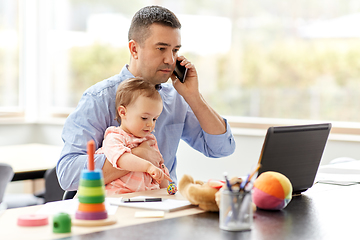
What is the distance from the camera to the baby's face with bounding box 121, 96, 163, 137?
1672mm

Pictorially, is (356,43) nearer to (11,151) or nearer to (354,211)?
(354,211)

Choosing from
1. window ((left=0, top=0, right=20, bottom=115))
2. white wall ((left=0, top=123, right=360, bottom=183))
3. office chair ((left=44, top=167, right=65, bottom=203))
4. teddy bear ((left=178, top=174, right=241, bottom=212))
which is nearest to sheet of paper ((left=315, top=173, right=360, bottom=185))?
teddy bear ((left=178, top=174, right=241, bottom=212))

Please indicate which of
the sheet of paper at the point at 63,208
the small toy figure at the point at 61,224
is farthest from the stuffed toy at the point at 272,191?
the small toy figure at the point at 61,224

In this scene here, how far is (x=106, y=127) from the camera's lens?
1825 millimetres

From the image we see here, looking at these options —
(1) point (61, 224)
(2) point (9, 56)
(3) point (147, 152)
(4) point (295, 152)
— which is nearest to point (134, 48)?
(3) point (147, 152)

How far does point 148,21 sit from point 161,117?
42 centimetres

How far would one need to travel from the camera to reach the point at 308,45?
368 centimetres

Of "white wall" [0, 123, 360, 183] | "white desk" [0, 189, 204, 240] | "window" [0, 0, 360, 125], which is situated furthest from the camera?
"window" [0, 0, 360, 125]

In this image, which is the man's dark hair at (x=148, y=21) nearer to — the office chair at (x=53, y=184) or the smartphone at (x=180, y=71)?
the smartphone at (x=180, y=71)

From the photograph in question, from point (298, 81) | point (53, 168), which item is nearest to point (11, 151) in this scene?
point (53, 168)

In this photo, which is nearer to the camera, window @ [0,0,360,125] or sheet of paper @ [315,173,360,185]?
sheet of paper @ [315,173,360,185]

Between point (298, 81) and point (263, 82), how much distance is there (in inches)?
12.1

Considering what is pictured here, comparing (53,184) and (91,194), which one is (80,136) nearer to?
(91,194)

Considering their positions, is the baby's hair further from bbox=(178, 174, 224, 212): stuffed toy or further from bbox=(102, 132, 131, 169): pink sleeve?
bbox=(178, 174, 224, 212): stuffed toy
